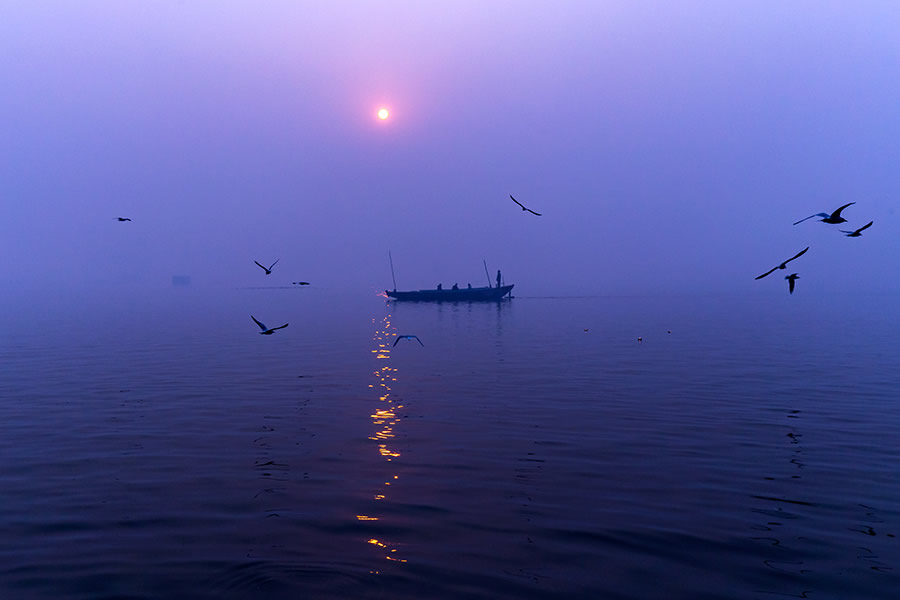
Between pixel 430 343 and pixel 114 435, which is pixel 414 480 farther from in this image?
pixel 430 343

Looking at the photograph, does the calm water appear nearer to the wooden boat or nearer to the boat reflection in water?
the boat reflection in water

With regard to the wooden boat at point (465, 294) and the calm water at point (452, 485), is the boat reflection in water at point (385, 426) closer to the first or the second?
the calm water at point (452, 485)

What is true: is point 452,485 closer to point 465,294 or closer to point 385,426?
point 385,426

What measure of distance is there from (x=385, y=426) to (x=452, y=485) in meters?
7.93

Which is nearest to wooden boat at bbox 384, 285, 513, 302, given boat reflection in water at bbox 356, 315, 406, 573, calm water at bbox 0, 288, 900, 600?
boat reflection in water at bbox 356, 315, 406, 573

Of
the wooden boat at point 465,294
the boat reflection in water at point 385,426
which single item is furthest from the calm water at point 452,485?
the wooden boat at point 465,294

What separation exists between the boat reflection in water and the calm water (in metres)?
0.13

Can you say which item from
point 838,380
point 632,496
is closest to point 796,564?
point 632,496

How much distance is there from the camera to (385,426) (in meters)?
24.1

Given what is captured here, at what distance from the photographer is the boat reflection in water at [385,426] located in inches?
500

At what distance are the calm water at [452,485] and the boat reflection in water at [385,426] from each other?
13 centimetres

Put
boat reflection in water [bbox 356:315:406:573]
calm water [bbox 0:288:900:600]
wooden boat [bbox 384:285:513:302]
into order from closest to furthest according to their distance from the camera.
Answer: calm water [bbox 0:288:900:600], boat reflection in water [bbox 356:315:406:573], wooden boat [bbox 384:285:513:302]

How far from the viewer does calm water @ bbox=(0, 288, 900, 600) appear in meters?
11.4

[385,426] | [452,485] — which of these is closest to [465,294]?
[385,426]
